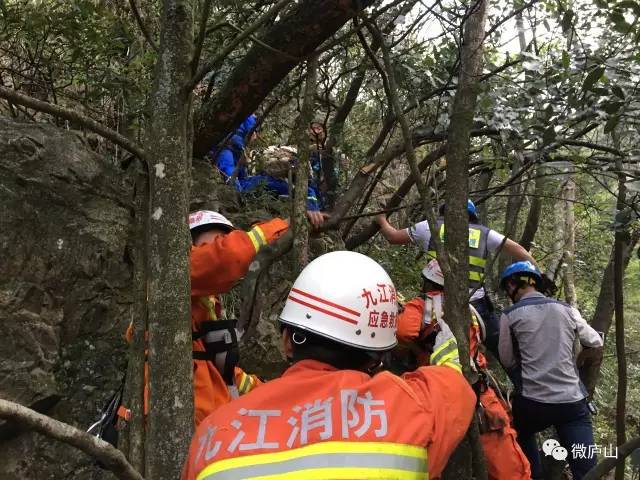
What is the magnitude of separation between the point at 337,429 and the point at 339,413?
0.05 metres

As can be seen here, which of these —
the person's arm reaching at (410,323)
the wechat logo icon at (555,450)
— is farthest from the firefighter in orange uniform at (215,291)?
the wechat logo icon at (555,450)

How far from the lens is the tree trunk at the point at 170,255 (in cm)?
173

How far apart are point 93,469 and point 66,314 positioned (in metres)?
1.01

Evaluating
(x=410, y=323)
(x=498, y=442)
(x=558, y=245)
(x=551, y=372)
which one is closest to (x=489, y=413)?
(x=498, y=442)

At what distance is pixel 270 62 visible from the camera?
315 centimetres

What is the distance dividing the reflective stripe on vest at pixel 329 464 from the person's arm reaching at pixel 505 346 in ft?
8.82

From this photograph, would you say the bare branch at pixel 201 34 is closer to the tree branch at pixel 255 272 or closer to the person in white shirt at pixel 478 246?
→ the tree branch at pixel 255 272

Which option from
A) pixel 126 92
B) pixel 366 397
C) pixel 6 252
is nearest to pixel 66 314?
pixel 6 252

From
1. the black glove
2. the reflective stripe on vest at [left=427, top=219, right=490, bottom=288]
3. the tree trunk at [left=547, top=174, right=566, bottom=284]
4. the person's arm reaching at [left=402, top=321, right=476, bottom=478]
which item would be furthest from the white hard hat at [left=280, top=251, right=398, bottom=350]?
the tree trunk at [left=547, top=174, right=566, bottom=284]

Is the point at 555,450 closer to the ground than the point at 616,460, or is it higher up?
closer to the ground

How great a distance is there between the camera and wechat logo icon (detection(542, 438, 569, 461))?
3752 millimetres

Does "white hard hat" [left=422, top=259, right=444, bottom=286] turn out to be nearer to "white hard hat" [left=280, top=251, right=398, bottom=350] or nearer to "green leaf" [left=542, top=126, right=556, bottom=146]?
"green leaf" [left=542, top=126, right=556, bottom=146]

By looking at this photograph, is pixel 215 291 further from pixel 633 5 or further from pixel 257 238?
pixel 633 5

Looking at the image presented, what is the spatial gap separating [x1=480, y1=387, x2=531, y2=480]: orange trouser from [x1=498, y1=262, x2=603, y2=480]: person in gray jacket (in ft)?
2.14
